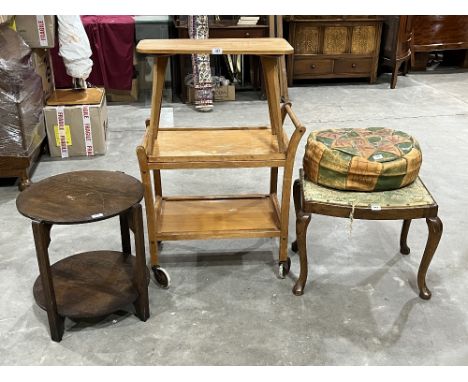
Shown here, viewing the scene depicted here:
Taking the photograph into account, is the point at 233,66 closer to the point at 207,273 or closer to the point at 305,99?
the point at 305,99

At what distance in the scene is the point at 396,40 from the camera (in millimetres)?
5340

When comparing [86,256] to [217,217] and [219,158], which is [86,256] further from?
[219,158]

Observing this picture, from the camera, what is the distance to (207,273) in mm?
2363

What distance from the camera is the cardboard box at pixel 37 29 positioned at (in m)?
3.37

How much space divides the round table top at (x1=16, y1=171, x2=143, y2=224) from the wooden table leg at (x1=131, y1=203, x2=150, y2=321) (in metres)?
0.06

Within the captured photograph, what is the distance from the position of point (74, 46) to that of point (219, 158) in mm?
2215

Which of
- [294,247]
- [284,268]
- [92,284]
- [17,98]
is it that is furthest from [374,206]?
[17,98]

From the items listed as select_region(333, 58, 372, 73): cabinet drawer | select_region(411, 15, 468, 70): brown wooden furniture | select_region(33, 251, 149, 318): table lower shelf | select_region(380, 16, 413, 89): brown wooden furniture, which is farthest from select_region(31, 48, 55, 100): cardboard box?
select_region(411, 15, 468, 70): brown wooden furniture

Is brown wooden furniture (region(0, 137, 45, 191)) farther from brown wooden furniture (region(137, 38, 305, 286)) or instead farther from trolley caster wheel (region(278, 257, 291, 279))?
trolley caster wheel (region(278, 257, 291, 279))

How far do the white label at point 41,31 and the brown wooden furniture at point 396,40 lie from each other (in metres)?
3.47

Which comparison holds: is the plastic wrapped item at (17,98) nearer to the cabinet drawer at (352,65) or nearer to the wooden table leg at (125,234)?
the wooden table leg at (125,234)

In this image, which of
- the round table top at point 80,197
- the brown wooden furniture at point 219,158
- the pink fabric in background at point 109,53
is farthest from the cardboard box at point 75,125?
the round table top at point 80,197

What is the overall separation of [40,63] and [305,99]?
2.58m

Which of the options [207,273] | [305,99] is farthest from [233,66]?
[207,273]
